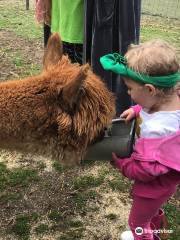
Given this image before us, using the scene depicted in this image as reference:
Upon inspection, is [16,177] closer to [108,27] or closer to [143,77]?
[108,27]

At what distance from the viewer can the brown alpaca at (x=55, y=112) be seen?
247 cm

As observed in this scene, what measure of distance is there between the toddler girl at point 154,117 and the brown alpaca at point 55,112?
20 centimetres

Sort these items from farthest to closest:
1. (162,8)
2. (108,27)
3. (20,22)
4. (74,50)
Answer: (162,8)
(20,22)
(74,50)
(108,27)

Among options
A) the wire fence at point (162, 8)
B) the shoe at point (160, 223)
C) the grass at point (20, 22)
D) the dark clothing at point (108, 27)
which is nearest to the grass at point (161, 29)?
the wire fence at point (162, 8)

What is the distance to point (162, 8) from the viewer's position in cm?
1250

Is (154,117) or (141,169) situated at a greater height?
(154,117)

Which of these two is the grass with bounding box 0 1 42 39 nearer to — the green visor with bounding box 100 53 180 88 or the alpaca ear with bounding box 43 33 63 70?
the alpaca ear with bounding box 43 33 63 70

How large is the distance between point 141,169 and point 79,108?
1.64ft

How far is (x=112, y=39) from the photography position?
3736 mm

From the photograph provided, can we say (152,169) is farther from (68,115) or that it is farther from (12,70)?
(12,70)

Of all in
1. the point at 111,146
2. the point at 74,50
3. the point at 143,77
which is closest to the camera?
the point at 143,77

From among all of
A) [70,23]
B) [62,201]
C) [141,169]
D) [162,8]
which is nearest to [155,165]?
[141,169]

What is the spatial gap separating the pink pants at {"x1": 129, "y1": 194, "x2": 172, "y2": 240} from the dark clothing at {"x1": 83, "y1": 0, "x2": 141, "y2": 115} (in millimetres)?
1436

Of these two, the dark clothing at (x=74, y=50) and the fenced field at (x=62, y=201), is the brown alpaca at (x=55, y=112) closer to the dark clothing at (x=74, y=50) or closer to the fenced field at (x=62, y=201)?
the fenced field at (x=62, y=201)
